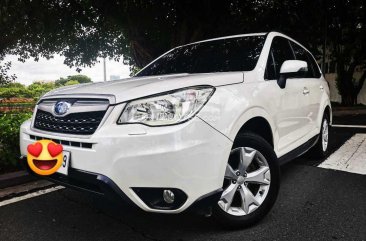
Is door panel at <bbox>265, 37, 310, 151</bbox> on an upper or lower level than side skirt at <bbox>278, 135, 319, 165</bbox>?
upper

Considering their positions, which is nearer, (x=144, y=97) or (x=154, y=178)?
(x=154, y=178)

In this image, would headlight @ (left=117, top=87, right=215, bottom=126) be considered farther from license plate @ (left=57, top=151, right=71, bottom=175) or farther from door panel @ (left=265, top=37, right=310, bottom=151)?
door panel @ (left=265, top=37, right=310, bottom=151)

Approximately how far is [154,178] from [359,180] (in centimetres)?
289

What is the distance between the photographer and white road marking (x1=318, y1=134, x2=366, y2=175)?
14.8ft

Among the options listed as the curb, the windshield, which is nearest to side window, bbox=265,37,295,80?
the windshield

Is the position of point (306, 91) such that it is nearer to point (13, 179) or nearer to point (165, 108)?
point (165, 108)

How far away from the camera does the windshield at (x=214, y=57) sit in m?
3.27

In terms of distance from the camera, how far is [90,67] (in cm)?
1570

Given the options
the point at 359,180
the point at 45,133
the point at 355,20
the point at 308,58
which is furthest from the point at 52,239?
the point at 355,20

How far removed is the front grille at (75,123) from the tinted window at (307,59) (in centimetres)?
279

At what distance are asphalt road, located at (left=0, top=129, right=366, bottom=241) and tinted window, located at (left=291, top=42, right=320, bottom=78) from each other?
4.96ft

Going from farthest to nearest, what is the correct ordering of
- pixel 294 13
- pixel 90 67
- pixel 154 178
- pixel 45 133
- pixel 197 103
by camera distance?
1. pixel 90 67
2. pixel 294 13
3. pixel 45 133
4. pixel 197 103
5. pixel 154 178

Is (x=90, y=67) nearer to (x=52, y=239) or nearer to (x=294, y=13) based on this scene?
(x=294, y=13)

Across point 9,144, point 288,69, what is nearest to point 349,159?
point 288,69
